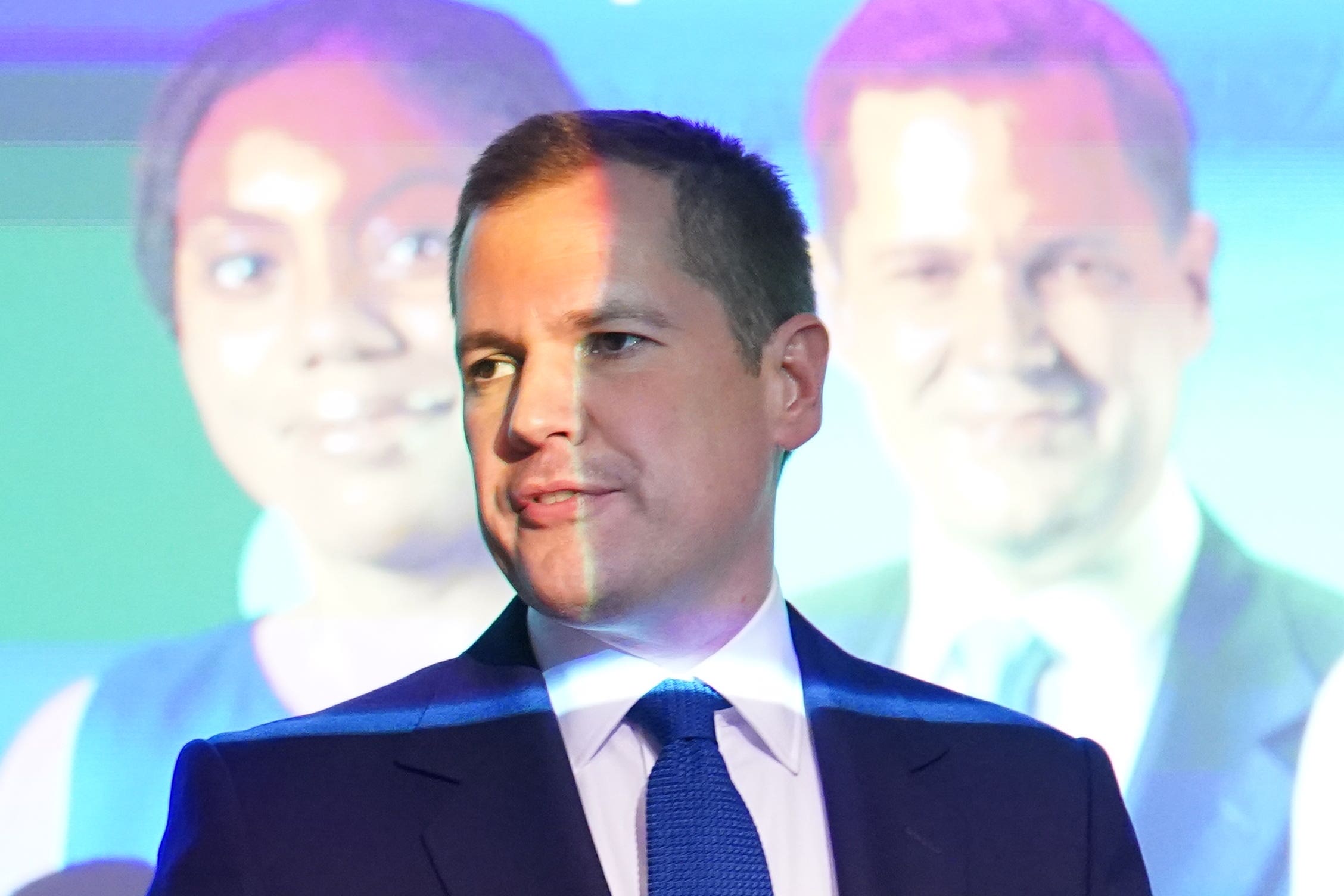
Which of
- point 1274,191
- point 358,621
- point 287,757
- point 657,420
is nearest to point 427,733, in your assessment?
point 287,757

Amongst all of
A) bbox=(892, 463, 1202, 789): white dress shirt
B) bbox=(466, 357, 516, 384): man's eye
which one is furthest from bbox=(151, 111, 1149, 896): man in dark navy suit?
bbox=(892, 463, 1202, 789): white dress shirt

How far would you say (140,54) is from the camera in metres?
2.11

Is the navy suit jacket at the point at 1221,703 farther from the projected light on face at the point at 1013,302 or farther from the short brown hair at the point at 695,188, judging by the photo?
the short brown hair at the point at 695,188

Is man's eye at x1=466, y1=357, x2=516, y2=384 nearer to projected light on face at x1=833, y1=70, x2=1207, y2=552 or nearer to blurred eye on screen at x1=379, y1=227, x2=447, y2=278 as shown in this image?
blurred eye on screen at x1=379, y1=227, x2=447, y2=278

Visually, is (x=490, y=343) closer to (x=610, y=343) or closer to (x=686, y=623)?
(x=610, y=343)

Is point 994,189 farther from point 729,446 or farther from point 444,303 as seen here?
point 729,446

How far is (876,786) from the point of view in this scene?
4.52 feet

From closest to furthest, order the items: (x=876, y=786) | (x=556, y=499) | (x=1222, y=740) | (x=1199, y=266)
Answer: (x=556, y=499) → (x=876, y=786) → (x=1222, y=740) → (x=1199, y=266)

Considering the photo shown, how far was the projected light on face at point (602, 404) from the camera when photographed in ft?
4.19

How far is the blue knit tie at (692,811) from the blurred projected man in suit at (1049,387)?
2.53ft

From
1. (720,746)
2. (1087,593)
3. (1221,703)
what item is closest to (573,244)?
(720,746)

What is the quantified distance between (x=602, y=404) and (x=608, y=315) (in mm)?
81

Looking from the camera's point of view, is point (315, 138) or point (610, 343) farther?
point (315, 138)

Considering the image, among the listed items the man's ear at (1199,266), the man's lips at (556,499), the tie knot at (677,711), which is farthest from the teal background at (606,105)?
the man's lips at (556,499)
